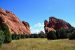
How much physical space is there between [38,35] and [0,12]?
6176 centimetres

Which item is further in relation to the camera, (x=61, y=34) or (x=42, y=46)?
(x=61, y=34)

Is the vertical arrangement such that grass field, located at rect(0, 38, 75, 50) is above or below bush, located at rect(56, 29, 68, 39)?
below

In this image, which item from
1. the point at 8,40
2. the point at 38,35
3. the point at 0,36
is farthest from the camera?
the point at 38,35

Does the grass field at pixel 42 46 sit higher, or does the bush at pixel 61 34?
the bush at pixel 61 34

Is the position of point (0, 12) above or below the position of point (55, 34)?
above

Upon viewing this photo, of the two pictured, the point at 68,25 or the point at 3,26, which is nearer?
the point at 3,26

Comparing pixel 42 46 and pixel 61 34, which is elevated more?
pixel 61 34

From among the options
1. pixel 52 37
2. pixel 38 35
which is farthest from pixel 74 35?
pixel 38 35

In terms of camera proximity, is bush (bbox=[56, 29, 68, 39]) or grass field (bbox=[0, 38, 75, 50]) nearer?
grass field (bbox=[0, 38, 75, 50])

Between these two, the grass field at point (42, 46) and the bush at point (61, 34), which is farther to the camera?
the bush at point (61, 34)

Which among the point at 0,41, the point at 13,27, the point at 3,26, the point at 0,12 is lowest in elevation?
the point at 0,41

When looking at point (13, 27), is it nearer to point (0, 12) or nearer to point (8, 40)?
Answer: point (0, 12)

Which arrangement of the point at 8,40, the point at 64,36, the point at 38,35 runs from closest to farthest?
the point at 8,40
the point at 64,36
the point at 38,35

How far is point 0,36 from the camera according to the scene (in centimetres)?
3912
